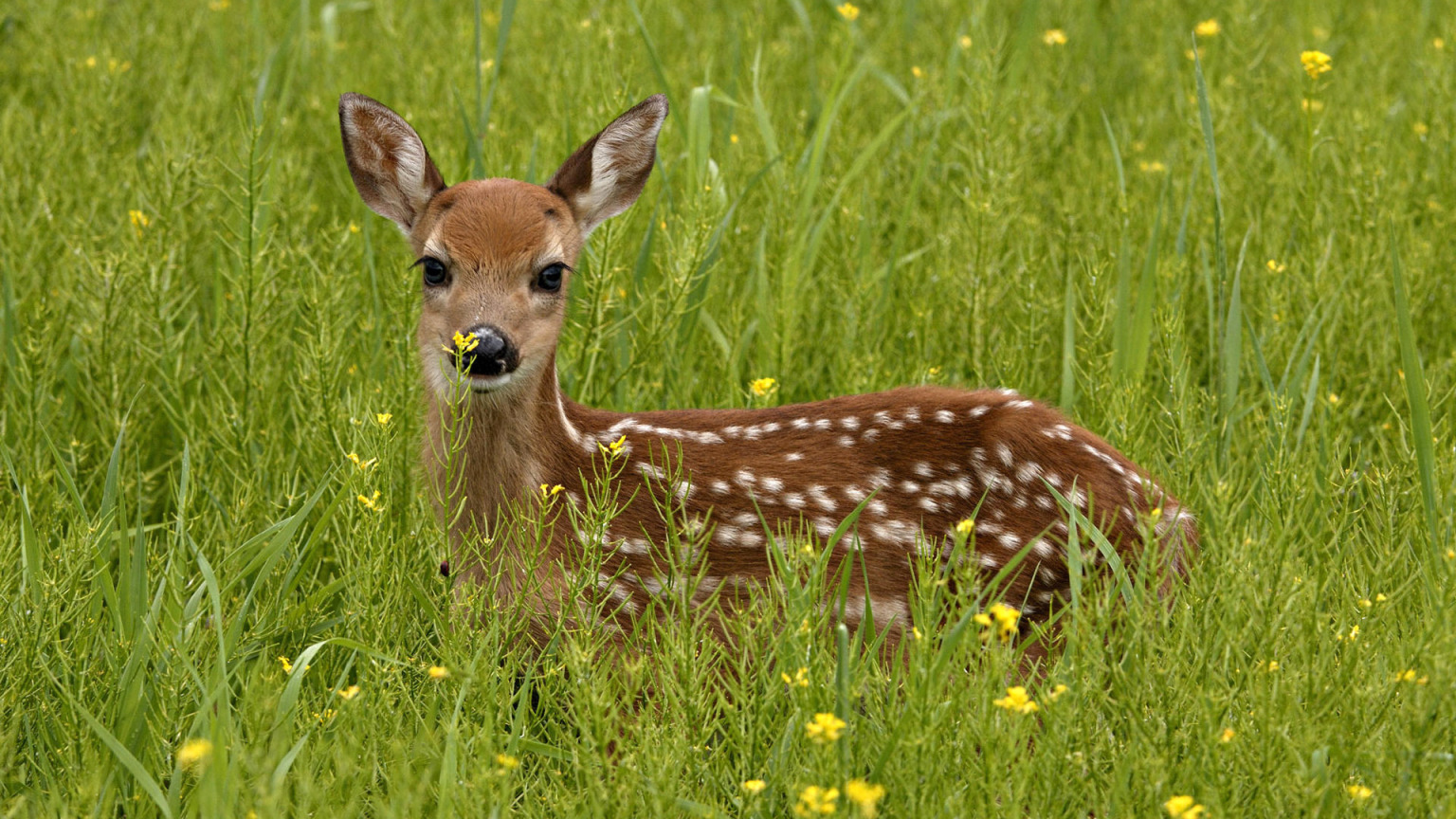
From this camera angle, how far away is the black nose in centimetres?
352

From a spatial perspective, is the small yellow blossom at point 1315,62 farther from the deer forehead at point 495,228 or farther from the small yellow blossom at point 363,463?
the small yellow blossom at point 363,463

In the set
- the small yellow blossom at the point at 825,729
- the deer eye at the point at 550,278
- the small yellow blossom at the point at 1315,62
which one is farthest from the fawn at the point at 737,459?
the small yellow blossom at the point at 1315,62

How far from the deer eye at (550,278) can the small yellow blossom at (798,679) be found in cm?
146

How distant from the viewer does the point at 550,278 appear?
3.88 m

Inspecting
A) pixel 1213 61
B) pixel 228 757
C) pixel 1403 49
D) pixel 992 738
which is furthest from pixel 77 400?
pixel 1403 49

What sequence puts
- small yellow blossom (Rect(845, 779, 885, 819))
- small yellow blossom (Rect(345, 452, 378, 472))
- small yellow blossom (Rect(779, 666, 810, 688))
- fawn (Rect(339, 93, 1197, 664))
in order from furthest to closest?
fawn (Rect(339, 93, 1197, 664))
small yellow blossom (Rect(345, 452, 378, 472))
small yellow blossom (Rect(779, 666, 810, 688))
small yellow blossom (Rect(845, 779, 885, 819))

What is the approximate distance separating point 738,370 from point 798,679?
204 centimetres

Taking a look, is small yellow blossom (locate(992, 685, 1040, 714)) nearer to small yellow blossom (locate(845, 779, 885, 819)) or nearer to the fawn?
small yellow blossom (locate(845, 779, 885, 819))

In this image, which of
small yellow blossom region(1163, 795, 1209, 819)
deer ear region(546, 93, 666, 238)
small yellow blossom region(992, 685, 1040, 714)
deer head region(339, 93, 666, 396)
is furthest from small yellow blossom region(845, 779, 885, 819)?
deer ear region(546, 93, 666, 238)

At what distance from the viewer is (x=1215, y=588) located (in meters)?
2.91

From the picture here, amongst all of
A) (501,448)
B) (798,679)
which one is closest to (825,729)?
(798,679)

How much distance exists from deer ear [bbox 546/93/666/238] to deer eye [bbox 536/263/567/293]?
290 millimetres

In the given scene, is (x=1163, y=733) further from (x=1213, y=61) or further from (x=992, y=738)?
(x=1213, y=61)

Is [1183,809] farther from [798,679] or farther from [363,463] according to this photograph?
[363,463]
